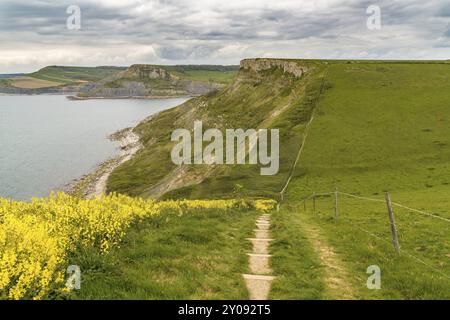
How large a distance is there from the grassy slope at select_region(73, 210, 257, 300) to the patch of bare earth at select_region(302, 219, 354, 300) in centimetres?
258

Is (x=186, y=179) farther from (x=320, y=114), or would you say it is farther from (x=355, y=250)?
(x=355, y=250)

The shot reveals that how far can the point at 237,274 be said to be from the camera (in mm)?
12367

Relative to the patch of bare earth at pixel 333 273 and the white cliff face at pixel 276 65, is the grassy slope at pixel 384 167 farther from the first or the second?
the white cliff face at pixel 276 65

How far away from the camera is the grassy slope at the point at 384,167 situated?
14.9 metres

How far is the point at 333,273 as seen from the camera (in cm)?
1340

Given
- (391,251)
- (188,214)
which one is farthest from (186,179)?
(391,251)

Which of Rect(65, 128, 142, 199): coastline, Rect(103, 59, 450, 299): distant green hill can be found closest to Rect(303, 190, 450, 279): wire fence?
Rect(103, 59, 450, 299): distant green hill

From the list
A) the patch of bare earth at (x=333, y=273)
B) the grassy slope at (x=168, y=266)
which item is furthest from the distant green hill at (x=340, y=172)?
the grassy slope at (x=168, y=266)

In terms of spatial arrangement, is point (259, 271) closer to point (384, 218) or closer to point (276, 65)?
point (384, 218)

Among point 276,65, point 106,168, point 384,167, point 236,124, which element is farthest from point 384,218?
point 276,65

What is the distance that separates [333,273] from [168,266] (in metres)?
5.34

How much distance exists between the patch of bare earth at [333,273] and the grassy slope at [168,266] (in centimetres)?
258

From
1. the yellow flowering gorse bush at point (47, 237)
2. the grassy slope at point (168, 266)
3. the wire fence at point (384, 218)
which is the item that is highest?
the yellow flowering gorse bush at point (47, 237)
